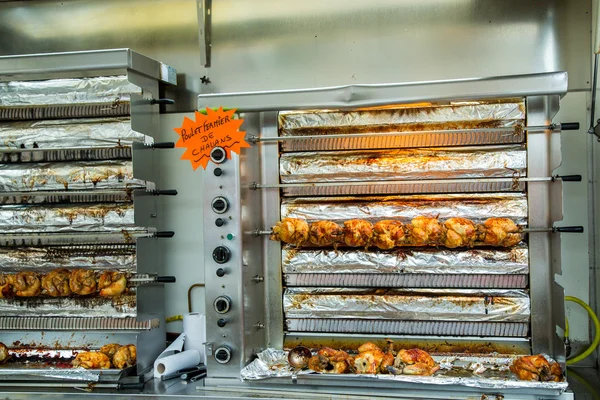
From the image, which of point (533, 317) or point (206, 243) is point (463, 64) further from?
point (206, 243)

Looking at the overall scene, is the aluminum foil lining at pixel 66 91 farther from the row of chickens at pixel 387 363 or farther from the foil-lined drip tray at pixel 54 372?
the row of chickens at pixel 387 363

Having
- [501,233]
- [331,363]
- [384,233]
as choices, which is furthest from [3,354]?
[501,233]

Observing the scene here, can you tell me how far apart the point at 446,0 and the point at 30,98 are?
2.38 meters

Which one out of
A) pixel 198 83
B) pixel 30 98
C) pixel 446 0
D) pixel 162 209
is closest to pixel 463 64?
pixel 446 0

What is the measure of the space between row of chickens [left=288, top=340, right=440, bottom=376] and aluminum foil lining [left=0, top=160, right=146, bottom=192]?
132 cm

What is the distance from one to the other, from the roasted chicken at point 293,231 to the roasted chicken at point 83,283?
1061 millimetres

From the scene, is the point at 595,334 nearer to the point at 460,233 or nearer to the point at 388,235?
the point at 460,233

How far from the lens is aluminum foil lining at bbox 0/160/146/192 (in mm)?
3607

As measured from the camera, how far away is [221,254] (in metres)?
3.07

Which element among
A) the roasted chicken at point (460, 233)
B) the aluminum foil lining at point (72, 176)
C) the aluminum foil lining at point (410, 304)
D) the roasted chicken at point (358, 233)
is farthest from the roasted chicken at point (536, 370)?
the aluminum foil lining at point (72, 176)

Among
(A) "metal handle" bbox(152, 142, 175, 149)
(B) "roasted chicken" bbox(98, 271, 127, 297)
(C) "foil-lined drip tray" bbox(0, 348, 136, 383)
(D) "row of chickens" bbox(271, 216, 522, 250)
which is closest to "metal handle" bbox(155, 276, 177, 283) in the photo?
(B) "roasted chicken" bbox(98, 271, 127, 297)

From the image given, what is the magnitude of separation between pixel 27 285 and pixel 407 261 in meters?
2.07

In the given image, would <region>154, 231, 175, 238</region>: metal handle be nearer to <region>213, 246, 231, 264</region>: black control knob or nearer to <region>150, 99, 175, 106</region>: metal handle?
<region>213, 246, 231, 264</region>: black control knob

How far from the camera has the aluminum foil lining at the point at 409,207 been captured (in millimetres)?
3158
